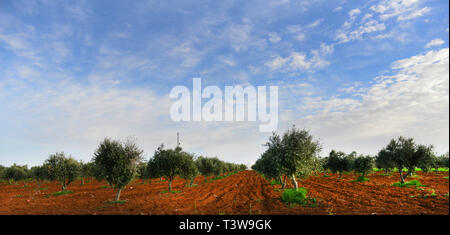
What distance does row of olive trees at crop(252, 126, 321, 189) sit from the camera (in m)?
22.9

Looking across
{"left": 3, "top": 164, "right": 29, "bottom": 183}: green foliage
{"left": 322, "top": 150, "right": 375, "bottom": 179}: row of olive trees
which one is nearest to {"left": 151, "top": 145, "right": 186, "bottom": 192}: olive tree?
{"left": 322, "top": 150, "right": 375, "bottom": 179}: row of olive trees

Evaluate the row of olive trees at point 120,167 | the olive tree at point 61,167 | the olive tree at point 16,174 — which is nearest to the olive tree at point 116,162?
the row of olive trees at point 120,167

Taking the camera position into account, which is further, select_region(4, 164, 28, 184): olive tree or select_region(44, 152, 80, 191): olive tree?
select_region(4, 164, 28, 184): olive tree

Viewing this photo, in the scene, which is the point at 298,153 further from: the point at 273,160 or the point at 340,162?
the point at 340,162

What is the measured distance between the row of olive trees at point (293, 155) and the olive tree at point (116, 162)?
17.0 m

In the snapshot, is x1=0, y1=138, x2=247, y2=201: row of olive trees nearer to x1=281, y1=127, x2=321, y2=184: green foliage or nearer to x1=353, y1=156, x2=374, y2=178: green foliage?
x1=281, y1=127, x2=321, y2=184: green foliage

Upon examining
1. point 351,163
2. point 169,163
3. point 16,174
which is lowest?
point 16,174

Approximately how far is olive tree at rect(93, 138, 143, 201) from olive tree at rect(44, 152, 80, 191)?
21767 mm

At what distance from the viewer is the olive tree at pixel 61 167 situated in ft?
129

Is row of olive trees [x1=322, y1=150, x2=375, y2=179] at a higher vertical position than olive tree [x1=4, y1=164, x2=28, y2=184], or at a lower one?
higher

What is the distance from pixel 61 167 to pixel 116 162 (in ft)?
81.4

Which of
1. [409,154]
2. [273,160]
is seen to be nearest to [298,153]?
[273,160]

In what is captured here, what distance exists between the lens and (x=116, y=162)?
78.9 ft
